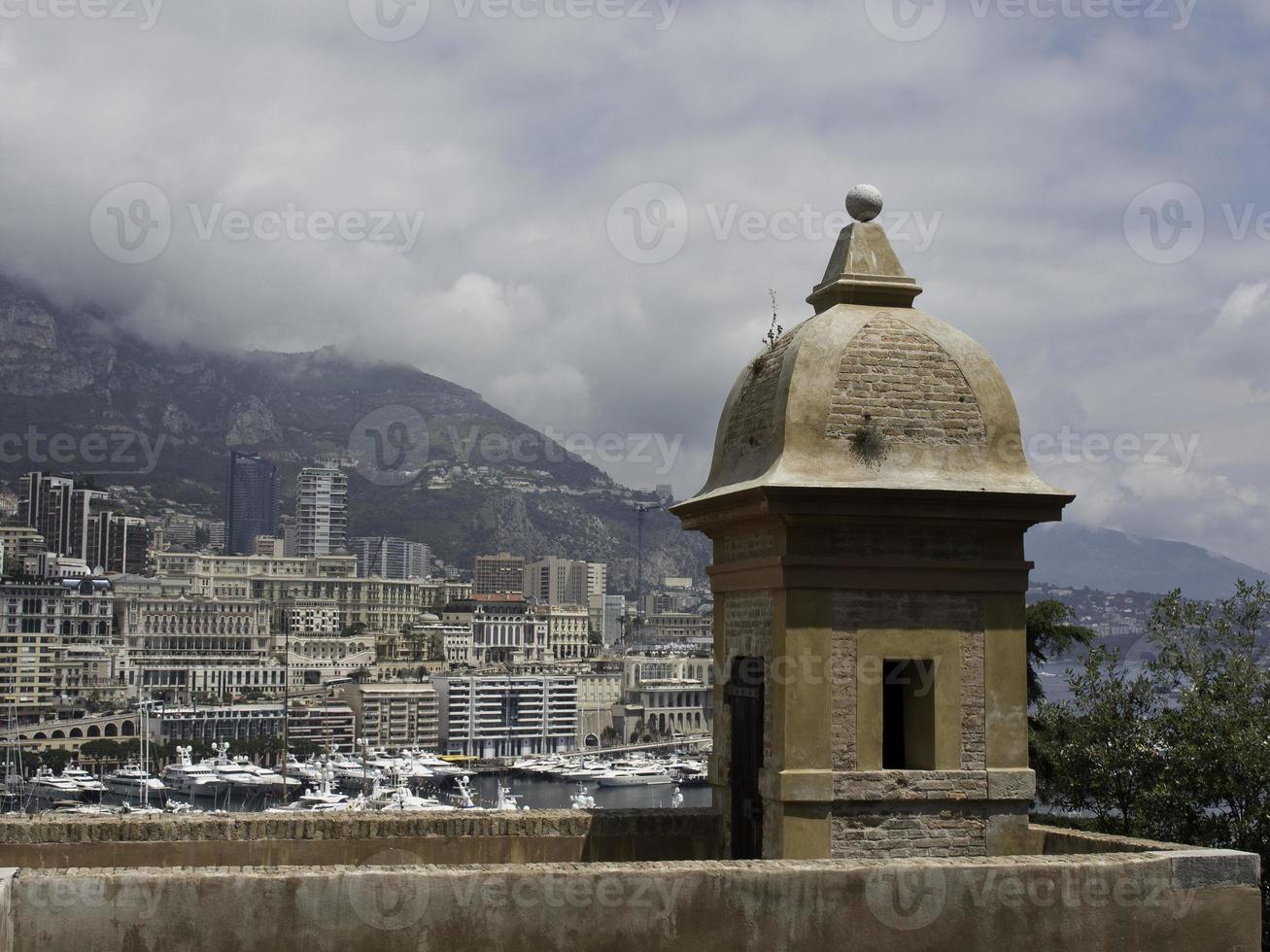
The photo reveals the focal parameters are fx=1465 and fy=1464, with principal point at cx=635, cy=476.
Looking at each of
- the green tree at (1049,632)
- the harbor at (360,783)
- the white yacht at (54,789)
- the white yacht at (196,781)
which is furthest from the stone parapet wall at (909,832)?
the white yacht at (196,781)

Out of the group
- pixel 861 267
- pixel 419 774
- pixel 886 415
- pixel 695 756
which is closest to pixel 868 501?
pixel 886 415

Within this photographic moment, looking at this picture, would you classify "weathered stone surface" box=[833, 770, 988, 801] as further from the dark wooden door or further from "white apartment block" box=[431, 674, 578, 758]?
"white apartment block" box=[431, 674, 578, 758]

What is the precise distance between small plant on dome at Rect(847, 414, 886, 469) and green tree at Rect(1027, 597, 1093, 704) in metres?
13.2

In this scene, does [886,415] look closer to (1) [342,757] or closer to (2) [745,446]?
(2) [745,446]

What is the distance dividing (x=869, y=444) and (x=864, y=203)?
1.96 meters

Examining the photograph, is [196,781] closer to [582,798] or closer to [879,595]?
[582,798]

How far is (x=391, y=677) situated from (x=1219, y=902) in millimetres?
181071

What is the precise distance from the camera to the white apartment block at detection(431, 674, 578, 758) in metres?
166

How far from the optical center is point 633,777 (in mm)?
136875

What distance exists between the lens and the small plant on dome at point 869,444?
920cm

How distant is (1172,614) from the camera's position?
47.3 feet

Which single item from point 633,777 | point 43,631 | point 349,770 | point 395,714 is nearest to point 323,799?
point 349,770

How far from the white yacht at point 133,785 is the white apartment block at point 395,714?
33.6 m

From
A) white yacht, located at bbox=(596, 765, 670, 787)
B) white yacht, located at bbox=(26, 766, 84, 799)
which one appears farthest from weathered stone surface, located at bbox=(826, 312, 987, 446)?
white yacht, located at bbox=(596, 765, 670, 787)
